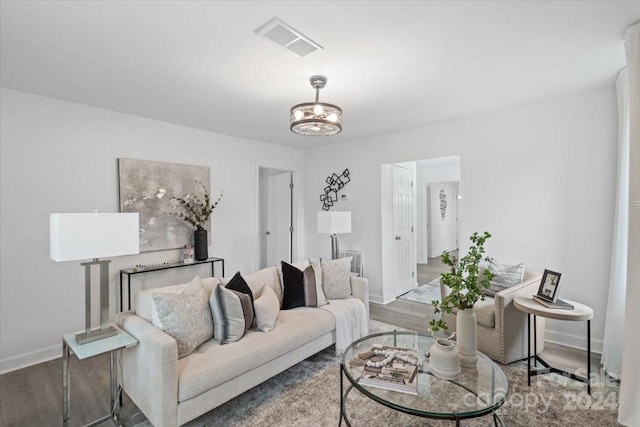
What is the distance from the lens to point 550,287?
2.51 m

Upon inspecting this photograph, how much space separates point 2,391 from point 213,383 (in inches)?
76.3

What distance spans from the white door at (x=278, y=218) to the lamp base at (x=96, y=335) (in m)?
3.62

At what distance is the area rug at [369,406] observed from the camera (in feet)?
6.50

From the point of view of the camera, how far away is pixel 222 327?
2.20 metres

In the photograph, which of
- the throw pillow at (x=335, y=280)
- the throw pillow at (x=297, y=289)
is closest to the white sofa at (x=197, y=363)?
the throw pillow at (x=297, y=289)

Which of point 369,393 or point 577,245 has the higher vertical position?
point 577,245

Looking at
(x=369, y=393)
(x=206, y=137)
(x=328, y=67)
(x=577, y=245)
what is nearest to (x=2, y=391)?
(x=369, y=393)

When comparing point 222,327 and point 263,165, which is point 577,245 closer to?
point 222,327

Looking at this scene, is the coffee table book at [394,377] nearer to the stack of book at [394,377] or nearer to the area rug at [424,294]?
the stack of book at [394,377]

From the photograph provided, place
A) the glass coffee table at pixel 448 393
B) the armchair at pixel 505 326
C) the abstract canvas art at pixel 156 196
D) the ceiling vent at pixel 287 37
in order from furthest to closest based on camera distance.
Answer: the abstract canvas art at pixel 156 196
the armchair at pixel 505 326
the ceiling vent at pixel 287 37
the glass coffee table at pixel 448 393

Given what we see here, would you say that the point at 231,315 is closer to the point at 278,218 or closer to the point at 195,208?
the point at 195,208

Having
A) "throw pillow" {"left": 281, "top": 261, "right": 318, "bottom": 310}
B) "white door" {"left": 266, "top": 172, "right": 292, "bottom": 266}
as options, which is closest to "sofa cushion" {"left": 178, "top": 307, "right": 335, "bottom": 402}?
"throw pillow" {"left": 281, "top": 261, "right": 318, "bottom": 310}

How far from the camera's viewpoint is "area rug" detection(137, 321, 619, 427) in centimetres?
198

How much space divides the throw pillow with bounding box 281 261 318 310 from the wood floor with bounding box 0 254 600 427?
140 centimetres
